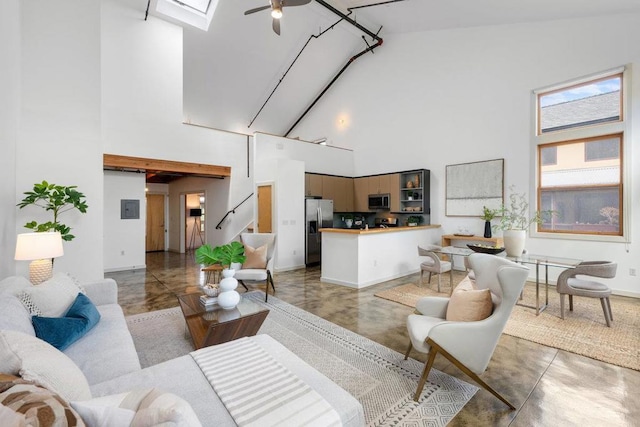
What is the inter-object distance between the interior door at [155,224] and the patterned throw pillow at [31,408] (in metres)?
9.43

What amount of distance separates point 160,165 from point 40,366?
225 inches

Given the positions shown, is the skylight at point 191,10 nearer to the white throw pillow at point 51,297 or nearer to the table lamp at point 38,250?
the table lamp at point 38,250

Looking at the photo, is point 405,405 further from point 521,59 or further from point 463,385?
point 521,59

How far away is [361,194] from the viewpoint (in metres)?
8.24

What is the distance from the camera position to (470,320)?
6.79 feet

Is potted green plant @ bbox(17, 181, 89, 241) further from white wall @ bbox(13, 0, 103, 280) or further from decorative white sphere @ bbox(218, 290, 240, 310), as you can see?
decorative white sphere @ bbox(218, 290, 240, 310)

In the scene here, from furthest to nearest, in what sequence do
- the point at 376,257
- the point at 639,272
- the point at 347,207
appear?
the point at 347,207, the point at 376,257, the point at 639,272

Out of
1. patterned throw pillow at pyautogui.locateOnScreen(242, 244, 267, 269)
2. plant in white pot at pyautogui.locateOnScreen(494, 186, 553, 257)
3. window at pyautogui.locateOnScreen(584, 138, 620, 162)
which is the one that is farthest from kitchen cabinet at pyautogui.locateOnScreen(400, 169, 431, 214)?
patterned throw pillow at pyautogui.locateOnScreen(242, 244, 267, 269)

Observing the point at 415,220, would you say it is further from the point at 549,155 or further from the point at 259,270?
A: the point at 259,270

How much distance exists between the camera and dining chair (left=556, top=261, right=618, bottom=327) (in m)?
3.10

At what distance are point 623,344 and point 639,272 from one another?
2.42 metres

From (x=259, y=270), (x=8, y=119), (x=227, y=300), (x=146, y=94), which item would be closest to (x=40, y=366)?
(x=227, y=300)

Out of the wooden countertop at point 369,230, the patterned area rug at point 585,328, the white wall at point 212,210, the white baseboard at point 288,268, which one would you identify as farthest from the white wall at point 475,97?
the white wall at point 212,210

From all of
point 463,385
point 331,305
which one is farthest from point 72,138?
point 463,385
